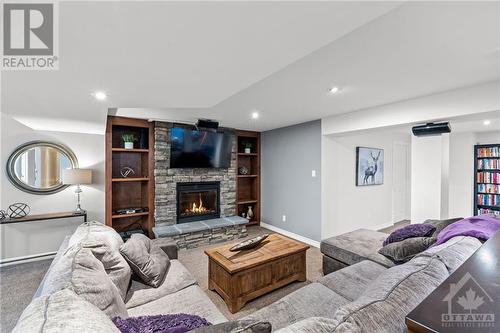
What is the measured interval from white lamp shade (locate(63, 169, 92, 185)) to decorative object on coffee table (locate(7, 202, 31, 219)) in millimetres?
682

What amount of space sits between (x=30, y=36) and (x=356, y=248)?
10.3ft

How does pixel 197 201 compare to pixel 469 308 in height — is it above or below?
below

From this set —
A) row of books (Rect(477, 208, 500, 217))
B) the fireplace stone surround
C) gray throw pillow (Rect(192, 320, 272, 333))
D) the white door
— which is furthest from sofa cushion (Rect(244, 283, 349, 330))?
row of books (Rect(477, 208, 500, 217))

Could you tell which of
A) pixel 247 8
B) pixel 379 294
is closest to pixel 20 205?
pixel 247 8

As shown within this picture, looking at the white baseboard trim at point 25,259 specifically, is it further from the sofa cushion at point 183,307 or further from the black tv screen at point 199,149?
the sofa cushion at point 183,307

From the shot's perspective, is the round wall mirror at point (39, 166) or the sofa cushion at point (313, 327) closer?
the sofa cushion at point (313, 327)

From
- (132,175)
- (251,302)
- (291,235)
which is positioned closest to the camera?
(251,302)

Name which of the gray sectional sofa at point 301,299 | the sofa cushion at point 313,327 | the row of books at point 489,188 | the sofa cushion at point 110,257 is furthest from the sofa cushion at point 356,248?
the row of books at point 489,188

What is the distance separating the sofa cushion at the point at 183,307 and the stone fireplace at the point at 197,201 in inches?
103

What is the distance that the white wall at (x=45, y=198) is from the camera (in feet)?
10.3

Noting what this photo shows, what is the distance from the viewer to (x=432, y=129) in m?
2.62

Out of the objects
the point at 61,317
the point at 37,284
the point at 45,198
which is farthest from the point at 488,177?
the point at 45,198

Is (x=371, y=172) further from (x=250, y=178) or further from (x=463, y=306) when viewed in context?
(x=463, y=306)

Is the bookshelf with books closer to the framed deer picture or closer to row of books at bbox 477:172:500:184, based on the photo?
row of books at bbox 477:172:500:184
